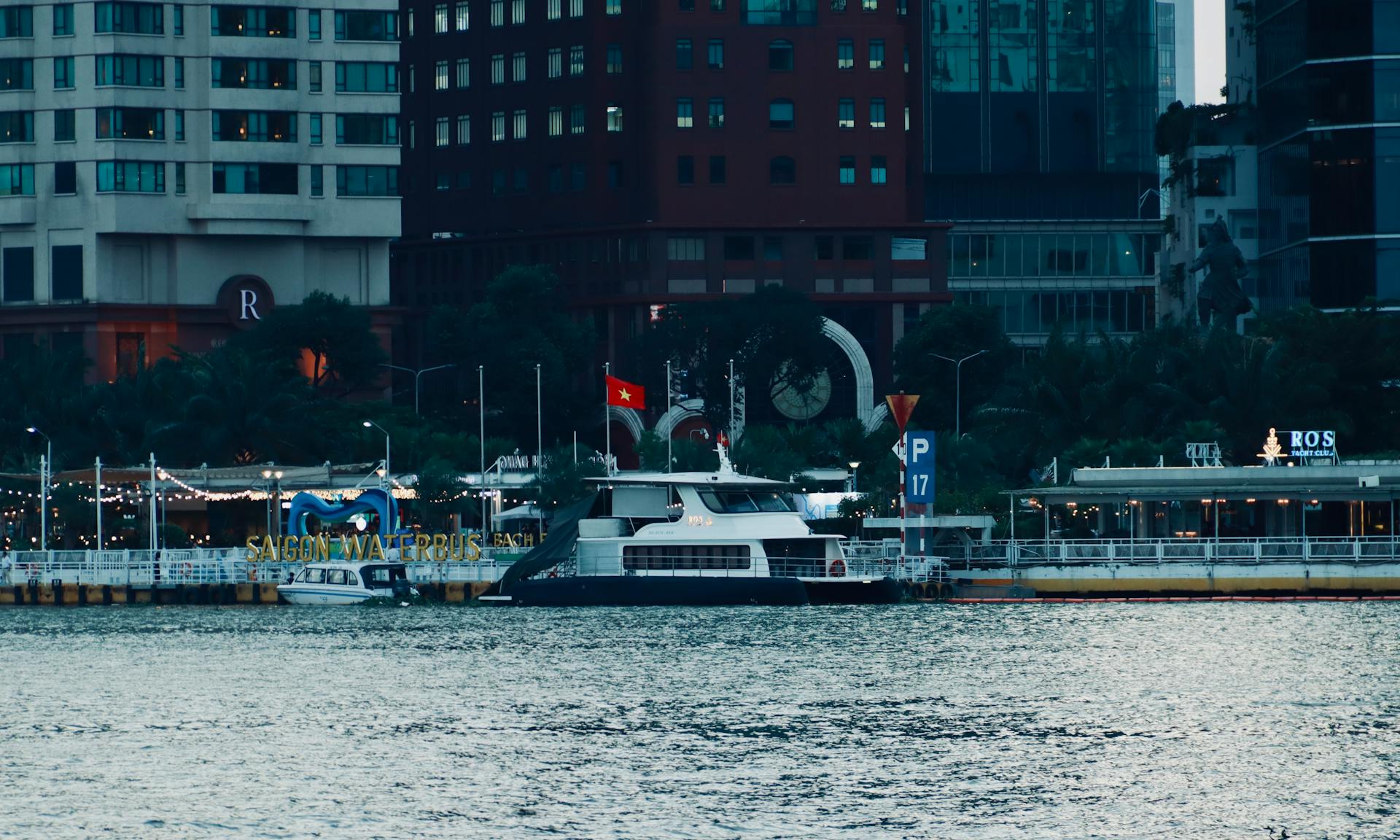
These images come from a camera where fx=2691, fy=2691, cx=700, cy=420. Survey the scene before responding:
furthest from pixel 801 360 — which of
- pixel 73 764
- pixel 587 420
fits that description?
pixel 73 764

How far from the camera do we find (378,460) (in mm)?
145375

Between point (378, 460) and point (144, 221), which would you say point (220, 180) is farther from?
point (378, 460)

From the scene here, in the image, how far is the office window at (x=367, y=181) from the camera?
180 m

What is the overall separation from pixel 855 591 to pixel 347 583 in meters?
22.8

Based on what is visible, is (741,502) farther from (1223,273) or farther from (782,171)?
(782,171)

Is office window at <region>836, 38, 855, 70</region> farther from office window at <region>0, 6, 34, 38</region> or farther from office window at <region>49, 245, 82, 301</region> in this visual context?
office window at <region>0, 6, 34, 38</region>

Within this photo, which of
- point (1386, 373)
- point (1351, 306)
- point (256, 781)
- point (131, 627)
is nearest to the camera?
point (256, 781)

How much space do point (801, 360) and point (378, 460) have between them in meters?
41.1

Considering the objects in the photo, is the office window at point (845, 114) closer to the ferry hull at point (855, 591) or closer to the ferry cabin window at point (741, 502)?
the ferry cabin window at point (741, 502)

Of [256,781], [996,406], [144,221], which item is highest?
[144,221]

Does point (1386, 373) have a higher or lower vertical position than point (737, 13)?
lower

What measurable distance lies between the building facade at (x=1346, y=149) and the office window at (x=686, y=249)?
43336 millimetres

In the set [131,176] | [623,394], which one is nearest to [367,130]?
[131,176]

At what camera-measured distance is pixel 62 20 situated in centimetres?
17375
